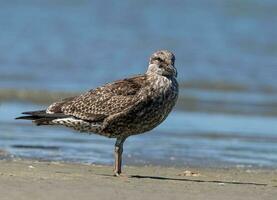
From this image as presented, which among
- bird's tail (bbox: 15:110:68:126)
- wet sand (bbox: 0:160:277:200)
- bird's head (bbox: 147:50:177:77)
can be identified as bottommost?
wet sand (bbox: 0:160:277:200)

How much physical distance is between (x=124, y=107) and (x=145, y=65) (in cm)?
1321

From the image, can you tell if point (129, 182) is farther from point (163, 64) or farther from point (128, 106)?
point (163, 64)

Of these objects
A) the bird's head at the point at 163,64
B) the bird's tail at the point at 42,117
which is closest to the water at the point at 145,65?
the bird's tail at the point at 42,117

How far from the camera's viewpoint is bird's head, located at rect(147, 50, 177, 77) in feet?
35.4

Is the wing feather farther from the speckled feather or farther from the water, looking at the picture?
the water

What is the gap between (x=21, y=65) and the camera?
78.3 ft

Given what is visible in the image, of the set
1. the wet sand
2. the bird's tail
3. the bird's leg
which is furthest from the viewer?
the bird's tail

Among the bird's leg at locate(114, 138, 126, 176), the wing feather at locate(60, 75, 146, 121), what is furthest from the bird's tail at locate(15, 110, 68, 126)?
the bird's leg at locate(114, 138, 126, 176)

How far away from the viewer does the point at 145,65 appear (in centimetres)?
2395

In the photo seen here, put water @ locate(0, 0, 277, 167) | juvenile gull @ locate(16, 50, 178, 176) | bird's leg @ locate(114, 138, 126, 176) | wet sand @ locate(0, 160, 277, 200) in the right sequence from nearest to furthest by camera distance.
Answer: wet sand @ locate(0, 160, 277, 200) < juvenile gull @ locate(16, 50, 178, 176) < bird's leg @ locate(114, 138, 126, 176) < water @ locate(0, 0, 277, 167)

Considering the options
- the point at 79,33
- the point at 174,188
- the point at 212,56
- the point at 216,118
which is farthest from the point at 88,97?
the point at 79,33

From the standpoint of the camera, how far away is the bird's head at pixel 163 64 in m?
10.8

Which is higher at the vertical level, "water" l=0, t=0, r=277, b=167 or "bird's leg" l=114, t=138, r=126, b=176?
"water" l=0, t=0, r=277, b=167

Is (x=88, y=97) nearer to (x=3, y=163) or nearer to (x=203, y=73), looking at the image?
(x=3, y=163)
